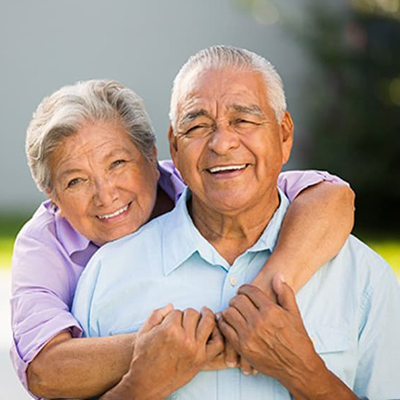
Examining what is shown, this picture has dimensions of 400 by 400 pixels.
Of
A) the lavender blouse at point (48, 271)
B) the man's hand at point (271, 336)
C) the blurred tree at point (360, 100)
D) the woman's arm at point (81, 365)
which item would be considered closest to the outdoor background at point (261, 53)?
the blurred tree at point (360, 100)

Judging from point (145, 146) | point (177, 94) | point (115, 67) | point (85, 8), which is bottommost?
point (115, 67)

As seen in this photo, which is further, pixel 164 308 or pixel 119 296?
pixel 119 296

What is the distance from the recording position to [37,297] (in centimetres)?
289

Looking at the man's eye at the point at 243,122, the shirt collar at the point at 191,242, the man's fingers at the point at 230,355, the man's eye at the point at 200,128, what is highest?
the man's eye at the point at 243,122

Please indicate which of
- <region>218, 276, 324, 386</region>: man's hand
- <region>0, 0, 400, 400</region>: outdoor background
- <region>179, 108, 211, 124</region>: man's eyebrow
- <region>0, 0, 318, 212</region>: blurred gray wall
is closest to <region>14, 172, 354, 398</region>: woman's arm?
<region>218, 276, 324, 386</region>: man's hand

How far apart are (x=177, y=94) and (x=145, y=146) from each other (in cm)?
41

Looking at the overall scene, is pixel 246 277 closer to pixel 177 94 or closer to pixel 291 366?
pixel 291 366

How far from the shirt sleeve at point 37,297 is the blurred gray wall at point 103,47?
26.6 ft

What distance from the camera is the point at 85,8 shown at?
11602 mm

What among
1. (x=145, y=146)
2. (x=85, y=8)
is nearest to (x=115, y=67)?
(x=85, y=8)

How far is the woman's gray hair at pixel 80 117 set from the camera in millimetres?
3020

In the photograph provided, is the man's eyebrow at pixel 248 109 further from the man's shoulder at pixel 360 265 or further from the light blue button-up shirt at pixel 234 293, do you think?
the man's shoulder at pixel 360 265

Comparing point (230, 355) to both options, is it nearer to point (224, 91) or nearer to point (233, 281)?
point (233, 281)

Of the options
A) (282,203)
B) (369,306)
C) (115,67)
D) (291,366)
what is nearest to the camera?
(291,366)
